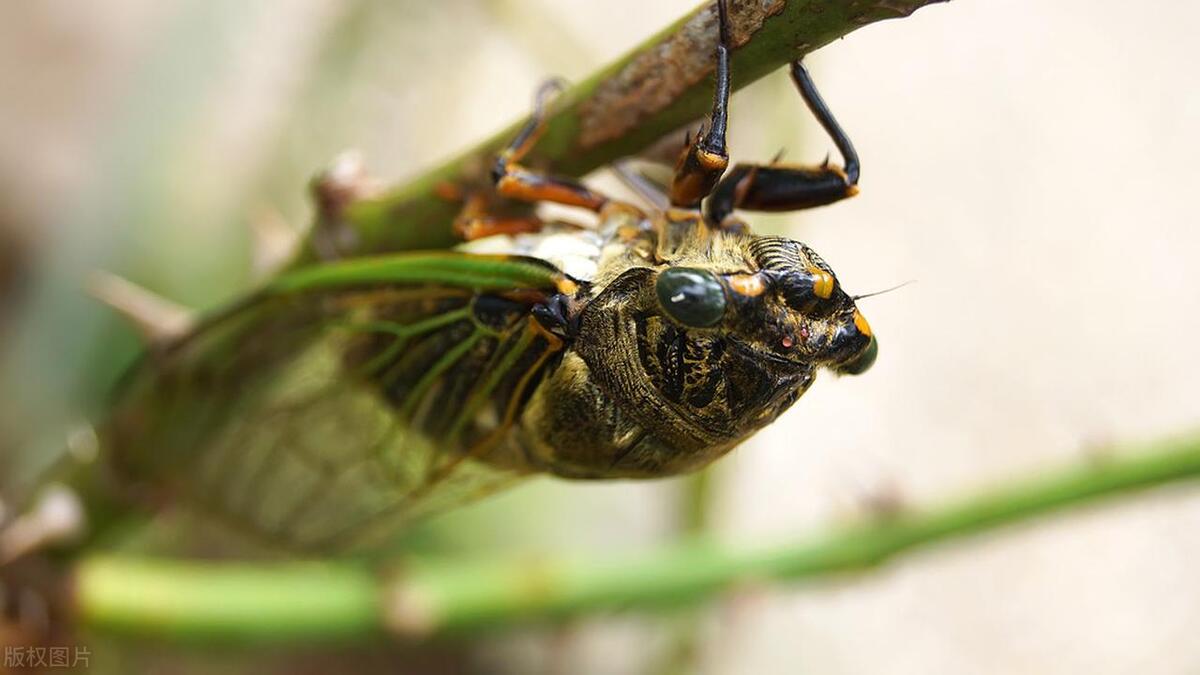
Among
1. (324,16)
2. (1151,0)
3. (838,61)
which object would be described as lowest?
(1151,0)

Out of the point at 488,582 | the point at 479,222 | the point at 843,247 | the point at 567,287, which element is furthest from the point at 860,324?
the point at 843,247

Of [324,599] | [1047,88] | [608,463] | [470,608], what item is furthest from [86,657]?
[1047,88]

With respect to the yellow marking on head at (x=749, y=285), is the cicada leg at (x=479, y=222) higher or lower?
higher

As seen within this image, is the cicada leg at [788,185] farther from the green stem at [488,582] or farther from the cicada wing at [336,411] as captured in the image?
the green stem at [488,582]

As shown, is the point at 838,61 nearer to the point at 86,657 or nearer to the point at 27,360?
the point at 27,360

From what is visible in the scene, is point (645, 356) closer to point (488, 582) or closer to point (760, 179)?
point (760, 179)

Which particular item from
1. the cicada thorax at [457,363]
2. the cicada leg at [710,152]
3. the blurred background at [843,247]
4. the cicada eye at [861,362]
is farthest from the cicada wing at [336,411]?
the blurred background at [843,247]

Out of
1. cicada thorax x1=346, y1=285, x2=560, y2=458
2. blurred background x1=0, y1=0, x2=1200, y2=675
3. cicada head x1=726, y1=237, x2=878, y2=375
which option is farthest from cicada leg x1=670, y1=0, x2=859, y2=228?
blurred background x1=0, y1=0, x2=1200, y2=675
